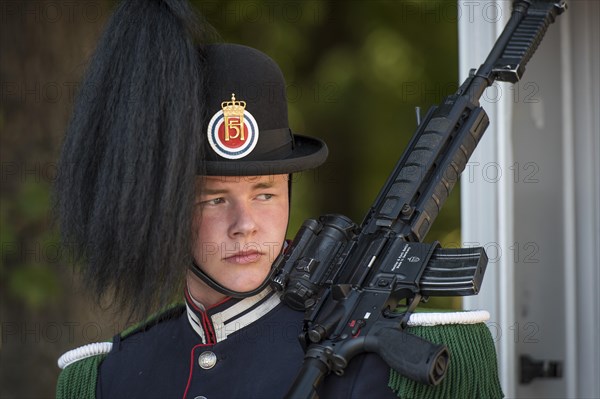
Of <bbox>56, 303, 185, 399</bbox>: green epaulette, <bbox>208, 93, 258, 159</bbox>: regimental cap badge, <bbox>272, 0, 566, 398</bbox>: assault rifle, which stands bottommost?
<bbox>56, 303, 185, 399</bbox>: green epaulette

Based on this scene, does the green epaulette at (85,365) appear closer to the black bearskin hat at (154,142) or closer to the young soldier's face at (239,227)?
the black bearskin hat at (154,142)

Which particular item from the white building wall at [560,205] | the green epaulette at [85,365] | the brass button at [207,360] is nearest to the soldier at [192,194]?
the brass button at [207,360]

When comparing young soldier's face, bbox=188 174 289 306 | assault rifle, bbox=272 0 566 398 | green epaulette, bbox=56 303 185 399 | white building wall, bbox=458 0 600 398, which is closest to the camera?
assault rifle, bbox=272 0 566 398

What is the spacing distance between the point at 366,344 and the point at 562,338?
120 centimetres

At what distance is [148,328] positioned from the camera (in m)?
2.26

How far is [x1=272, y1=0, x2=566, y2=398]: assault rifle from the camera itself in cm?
182

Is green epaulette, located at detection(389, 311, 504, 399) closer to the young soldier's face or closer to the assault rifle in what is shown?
the assault rifle

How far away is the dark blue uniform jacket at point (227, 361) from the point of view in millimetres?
1882

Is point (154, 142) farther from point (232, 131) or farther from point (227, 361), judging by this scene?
point (227, 361)

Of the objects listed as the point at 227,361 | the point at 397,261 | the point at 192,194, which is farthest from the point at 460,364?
the point at 192,194

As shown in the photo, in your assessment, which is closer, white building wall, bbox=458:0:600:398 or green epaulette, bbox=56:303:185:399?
green epaulette, bbox=56:303:185:399

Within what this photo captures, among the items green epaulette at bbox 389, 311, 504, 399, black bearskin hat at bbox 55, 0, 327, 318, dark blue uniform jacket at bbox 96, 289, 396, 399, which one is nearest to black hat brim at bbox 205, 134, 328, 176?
black bearskin hat at bbox 55, 0, 327, 318

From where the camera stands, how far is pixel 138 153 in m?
1.91

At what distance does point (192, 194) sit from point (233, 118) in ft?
0.59
